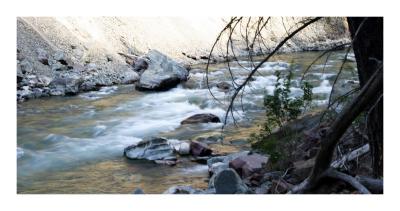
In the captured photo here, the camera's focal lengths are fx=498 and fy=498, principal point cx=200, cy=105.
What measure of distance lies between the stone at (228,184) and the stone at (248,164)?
37 centimetres

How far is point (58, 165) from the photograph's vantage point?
10.0 ft

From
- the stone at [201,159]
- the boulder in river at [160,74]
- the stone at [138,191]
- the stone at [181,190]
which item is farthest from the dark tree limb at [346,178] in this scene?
the boulder in river at [160,74]

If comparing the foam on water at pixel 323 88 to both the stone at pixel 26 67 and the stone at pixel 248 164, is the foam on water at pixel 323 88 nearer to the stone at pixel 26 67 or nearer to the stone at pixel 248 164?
the stone at pixel 248 164

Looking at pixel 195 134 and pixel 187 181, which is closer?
pixel 187 181

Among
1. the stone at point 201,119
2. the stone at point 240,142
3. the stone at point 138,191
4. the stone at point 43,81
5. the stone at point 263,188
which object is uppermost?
the stone at point 43,81

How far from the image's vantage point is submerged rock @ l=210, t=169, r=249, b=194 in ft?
7.64

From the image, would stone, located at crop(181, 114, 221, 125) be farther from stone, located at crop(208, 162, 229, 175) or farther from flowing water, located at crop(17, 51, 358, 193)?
stone, located at crop(208, 162, 229, 175)

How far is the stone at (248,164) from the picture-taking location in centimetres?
282

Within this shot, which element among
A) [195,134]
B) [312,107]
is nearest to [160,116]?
[195,134]

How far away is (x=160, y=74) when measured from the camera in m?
6.05

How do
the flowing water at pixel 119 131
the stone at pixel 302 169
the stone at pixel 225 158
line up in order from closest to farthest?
the stone at pixel 302 169
the flowing water at pixel 119 131
the stone at pixel 225 158

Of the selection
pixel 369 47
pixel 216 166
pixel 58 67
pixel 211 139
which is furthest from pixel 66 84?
pixel 369 47
